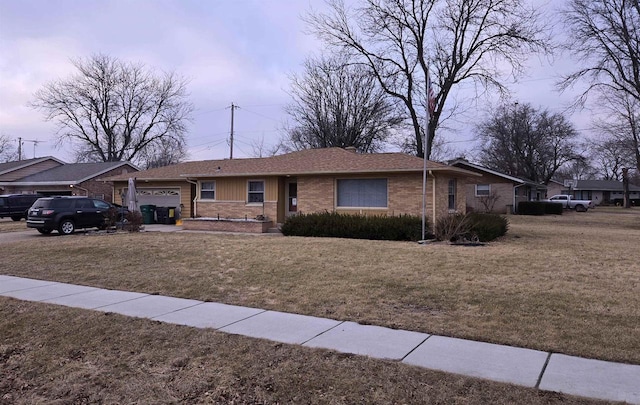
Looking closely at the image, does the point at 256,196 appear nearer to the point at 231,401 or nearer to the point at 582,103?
the point at 231,401

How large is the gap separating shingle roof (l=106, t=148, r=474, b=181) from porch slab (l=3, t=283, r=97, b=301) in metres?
12.0

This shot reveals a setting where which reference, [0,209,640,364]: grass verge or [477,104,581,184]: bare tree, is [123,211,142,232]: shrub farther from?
[477,104,581,184]: bare tree

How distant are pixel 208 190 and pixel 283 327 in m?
18.5

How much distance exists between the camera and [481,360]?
192 inches

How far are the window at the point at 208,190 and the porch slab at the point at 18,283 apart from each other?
1398 centimetres

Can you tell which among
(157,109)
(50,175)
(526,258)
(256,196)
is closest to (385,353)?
(526,258)

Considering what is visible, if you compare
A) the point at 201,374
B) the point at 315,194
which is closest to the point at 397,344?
the point at 201,374

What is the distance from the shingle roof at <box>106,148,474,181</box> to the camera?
1860 cm

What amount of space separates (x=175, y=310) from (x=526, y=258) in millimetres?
8254

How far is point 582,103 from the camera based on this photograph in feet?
98.2

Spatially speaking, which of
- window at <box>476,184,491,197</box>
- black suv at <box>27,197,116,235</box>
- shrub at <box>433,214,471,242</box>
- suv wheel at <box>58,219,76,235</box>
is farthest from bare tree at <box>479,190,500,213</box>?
suv wheel at <box>58,219,76,235</box>

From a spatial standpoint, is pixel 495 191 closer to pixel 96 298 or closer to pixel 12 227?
pixel 12 227

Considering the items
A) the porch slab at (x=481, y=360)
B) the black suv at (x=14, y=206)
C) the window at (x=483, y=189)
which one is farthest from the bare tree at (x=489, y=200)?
the porch slab at (x=481, y=360)

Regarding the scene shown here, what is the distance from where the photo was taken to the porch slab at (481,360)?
4.48 metres
